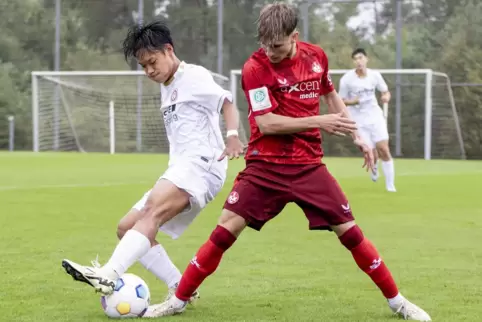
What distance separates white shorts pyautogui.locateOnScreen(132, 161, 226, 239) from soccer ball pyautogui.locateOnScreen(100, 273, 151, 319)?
473mm

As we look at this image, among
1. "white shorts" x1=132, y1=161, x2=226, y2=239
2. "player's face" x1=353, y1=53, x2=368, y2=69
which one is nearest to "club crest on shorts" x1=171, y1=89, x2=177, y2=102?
"white shorts" x1=132, y1=161, x2=226, y2=239

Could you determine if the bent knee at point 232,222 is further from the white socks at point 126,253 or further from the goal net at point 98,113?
the goal net at point 98,113

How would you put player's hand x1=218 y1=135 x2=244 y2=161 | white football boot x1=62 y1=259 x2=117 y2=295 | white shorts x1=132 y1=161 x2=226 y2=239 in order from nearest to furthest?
white football boot x1=62 y1=259 x2=117 y2=295 → player's hand x1=218 y1=135 x2=244 y2=161 → white shorts x1=132 y1=161 x2=226 y2=239

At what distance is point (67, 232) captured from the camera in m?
9.79

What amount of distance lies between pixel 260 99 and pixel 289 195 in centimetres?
56

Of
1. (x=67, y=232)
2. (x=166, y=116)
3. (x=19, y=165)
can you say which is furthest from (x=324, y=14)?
(x=166, y=116)

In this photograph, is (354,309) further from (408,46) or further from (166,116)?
(408,46)

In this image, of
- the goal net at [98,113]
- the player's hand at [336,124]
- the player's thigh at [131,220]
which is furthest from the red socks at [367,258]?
the goal net at [98,113]

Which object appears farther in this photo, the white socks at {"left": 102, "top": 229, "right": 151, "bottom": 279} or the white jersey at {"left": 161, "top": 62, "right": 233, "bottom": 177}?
the white jersey at {"left": 161, "top": 62, "right": 233, "bottom": 177}

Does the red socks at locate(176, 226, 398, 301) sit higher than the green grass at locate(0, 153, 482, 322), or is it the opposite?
the red socks at locate(176, 226, 398, 301)

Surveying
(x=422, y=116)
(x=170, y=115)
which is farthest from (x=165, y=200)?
(x=422, y=116)

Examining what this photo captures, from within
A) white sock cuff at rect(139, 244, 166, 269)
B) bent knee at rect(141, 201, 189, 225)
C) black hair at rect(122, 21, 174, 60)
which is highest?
black hair at rect(122, 21, 174, 60)

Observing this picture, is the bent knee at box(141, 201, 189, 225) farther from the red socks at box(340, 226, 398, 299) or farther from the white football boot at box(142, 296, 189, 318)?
the red socks at box(340, 226, 398, 299)

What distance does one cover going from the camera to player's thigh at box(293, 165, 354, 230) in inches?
211
